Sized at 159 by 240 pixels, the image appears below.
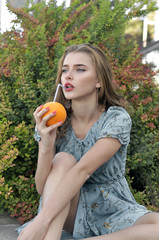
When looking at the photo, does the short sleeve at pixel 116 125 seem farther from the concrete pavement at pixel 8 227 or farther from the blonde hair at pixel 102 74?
the concrete pavement at pixel 8 227

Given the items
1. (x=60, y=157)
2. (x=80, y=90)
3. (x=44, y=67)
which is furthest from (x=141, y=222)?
(x=44, y=67)

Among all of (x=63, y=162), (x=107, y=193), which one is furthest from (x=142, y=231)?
(x=63, y=162)

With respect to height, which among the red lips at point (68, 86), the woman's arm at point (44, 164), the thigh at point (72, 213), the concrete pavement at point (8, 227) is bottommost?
the concrete pavement at point (8, 227)

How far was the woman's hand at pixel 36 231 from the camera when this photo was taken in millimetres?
1763

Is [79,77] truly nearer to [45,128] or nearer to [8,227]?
[45,128]

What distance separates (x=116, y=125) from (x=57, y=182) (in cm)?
54

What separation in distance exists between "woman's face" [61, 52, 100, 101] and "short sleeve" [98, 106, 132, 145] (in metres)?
0.22

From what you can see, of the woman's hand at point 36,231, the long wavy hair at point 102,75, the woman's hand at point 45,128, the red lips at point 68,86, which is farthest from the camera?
the long wavy hair at point 102,75

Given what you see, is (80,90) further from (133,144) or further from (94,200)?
(133,144)

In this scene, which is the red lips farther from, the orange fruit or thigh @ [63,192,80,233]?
thigh @ [63,192,80,233]

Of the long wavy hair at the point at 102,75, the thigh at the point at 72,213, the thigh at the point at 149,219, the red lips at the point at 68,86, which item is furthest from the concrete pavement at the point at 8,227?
the red lips at the point at 68,86

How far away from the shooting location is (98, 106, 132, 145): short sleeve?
1.99 m

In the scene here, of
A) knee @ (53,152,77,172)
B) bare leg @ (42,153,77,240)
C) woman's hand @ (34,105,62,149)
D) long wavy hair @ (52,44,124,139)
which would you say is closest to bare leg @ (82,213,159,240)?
bare leg @ (42,153,77,240)

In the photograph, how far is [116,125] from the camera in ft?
6.68
